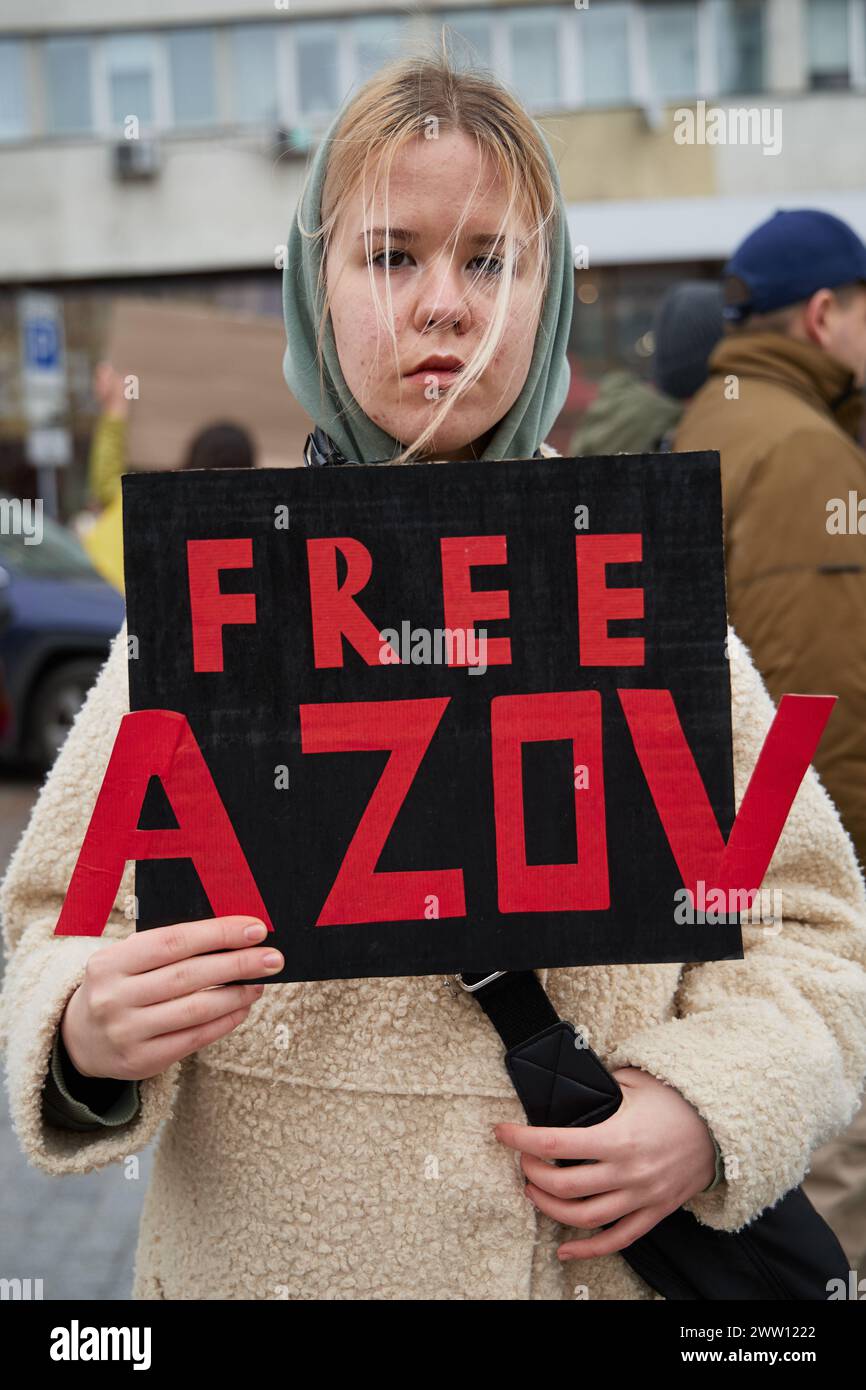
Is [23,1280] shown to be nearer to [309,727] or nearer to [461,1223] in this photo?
[461,1223]

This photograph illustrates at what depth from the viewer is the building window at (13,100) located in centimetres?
1867

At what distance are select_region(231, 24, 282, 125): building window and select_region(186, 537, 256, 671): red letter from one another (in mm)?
18658

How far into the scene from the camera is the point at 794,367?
119 inches

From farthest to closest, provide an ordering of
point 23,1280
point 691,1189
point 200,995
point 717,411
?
1. point 23,1280
2. point 717,411
3. point 691,1189
4. point 200,995

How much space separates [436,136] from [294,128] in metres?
17.2

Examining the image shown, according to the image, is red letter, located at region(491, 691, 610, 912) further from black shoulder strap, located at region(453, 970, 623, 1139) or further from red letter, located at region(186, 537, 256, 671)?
red letter, located at region(186, 537, 256, 671)

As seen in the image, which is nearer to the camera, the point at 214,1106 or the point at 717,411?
the point at 214,1106

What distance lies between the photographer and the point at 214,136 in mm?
18609

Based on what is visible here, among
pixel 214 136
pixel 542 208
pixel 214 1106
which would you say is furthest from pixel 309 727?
pixel 214 136

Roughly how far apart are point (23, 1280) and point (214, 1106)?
7.85ft

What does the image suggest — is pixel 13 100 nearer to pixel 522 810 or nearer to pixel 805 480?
pixel 805 480

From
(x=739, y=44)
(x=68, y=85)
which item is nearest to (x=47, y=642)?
(x=68, y=85)
